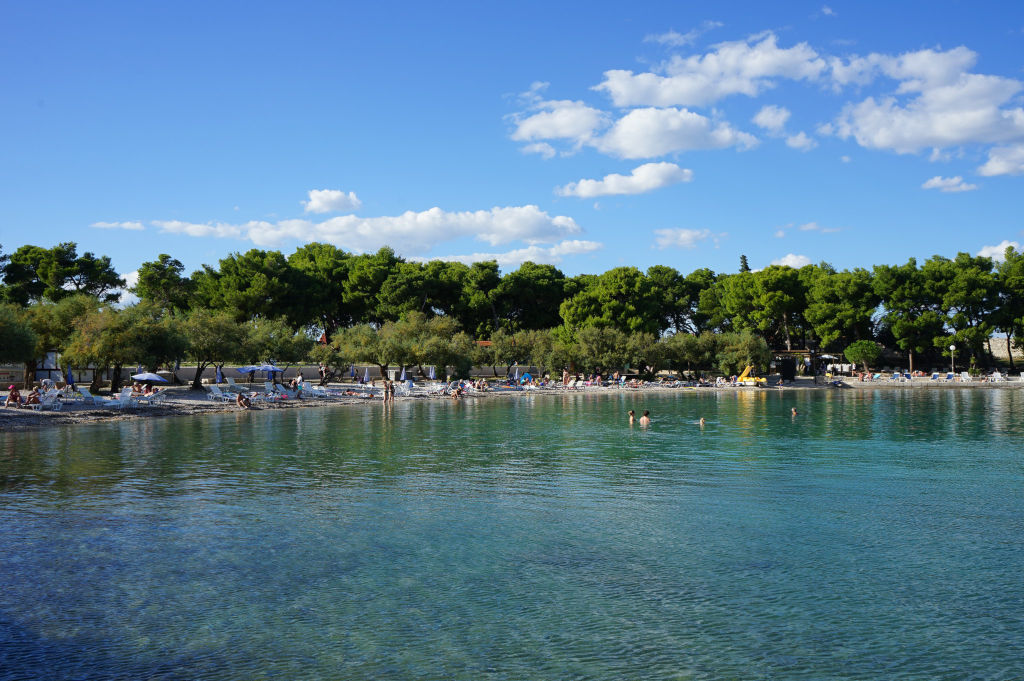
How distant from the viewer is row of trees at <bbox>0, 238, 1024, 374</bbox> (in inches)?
3088

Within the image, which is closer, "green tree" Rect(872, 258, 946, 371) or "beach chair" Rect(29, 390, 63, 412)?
"beach chair" Rect(29, 390, 63, 412)

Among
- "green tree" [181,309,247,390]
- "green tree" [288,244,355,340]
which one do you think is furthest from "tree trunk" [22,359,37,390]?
"green tree" [288,244,355,340]

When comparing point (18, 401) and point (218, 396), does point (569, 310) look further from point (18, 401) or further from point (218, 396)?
point (18, 401)

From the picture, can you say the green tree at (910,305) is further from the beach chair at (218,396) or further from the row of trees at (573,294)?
the beach chair at (218,396)

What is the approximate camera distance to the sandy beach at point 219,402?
3541 cm

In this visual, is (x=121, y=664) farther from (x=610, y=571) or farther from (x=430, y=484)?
(x=430, y=484)

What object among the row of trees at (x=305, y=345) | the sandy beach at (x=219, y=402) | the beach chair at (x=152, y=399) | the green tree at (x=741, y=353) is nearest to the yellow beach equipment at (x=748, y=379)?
the green tree at (x=741, y=353)

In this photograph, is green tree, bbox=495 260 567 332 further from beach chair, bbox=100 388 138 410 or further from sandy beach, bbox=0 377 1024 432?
beach chair, bbox=100 388 138 410

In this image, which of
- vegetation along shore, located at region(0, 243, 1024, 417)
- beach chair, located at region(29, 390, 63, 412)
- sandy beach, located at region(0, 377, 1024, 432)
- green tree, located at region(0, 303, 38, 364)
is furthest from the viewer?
vegetation along shore, located at region(0, 243, 1024, 417)

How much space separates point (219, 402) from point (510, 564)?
1541 inches

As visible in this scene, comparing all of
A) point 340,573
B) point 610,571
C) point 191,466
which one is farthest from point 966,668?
point 191,466

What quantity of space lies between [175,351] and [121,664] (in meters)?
40.2

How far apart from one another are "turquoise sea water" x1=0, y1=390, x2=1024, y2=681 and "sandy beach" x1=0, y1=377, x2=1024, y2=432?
1078 cm

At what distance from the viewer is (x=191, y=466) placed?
915 inches
